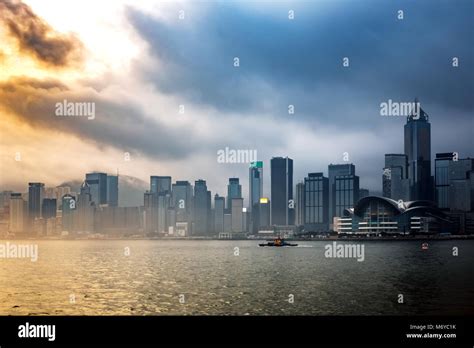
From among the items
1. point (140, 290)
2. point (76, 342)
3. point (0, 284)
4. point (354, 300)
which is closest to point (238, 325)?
point (76, 342)

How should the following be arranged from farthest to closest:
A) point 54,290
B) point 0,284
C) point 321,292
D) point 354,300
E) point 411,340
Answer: point 0,284 → point 54,290 → point 321,292 → point 354,300 → point 411,340

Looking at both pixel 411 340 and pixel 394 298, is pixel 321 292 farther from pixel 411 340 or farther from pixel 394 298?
pixel 411 340

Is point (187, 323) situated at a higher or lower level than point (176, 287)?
higher

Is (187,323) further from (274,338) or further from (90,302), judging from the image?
(90,302)

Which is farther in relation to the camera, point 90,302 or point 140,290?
point 140,290

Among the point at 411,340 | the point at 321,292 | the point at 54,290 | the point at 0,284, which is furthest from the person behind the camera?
the point at 0,284

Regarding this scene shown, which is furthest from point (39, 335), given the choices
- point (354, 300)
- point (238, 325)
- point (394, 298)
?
point (394, 298)

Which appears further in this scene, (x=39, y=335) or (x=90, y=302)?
(x=90, y=302)

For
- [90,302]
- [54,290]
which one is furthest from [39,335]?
[54,290]

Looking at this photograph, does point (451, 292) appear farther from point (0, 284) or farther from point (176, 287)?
point (0, 284)

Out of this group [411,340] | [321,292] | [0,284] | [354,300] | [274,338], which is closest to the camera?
[411,340]
